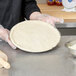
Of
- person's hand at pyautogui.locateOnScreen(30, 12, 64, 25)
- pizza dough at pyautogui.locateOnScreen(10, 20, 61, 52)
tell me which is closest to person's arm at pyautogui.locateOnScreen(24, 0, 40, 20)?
person's hand at pyautogui.locateOnScreen(30, 12, 64, 25)

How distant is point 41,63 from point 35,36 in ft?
0.68

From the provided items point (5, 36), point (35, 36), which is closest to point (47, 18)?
point (35, 36)

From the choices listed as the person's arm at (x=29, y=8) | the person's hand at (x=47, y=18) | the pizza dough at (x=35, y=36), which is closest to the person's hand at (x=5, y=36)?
the pizza dough at (x=35, y=36)

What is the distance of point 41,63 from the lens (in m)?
0.95

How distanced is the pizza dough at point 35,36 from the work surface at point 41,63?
1.1 inches

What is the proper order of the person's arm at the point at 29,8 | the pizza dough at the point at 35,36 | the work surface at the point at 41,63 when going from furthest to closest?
the person's arm at the point at 29,8 → the pizza dough at the point at 35,36 → the work surface at the point at 41,63

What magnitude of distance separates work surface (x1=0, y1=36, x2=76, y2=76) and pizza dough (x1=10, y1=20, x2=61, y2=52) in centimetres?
3

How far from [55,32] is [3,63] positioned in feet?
1.23

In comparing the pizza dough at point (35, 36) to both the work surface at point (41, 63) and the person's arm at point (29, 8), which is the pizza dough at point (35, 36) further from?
the person's arm at point (29, 8)

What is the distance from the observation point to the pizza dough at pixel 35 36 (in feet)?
3.48

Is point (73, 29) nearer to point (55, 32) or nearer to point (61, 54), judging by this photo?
point (55, 32)

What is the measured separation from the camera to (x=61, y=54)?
103 centimetres

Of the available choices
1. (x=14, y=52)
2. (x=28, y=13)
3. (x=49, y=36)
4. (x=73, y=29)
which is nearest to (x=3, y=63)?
(x=14, y=52)

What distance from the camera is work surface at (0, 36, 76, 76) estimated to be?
2.87 feet
